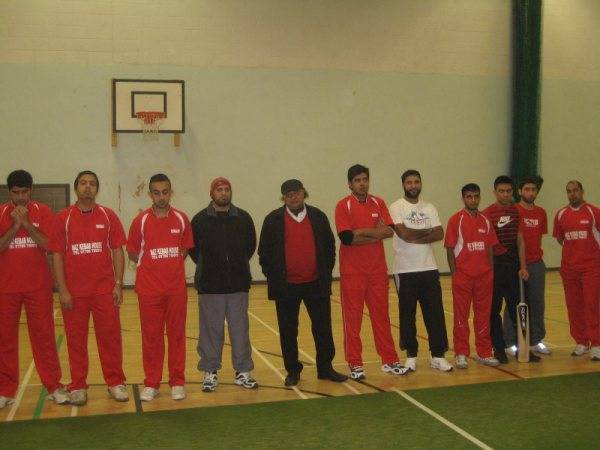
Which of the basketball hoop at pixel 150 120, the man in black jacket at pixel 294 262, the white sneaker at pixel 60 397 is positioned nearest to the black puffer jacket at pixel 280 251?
the man in black jacket at pixel 294 262

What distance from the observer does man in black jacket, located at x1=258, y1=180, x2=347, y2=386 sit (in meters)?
5.86

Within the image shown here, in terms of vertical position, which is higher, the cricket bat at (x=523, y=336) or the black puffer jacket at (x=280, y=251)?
the black puffer jacket at (x=280, y=251)

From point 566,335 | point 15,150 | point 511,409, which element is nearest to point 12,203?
point 511,409

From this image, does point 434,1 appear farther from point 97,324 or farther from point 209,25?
point 97,324

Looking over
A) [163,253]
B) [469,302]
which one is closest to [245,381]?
[163,253]

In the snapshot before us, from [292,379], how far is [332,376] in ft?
1.18

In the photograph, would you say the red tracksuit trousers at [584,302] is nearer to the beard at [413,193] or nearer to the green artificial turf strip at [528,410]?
the green artificial turf strip at [528,410]

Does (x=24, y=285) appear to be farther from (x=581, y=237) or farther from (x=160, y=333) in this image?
(x=581, y=237)

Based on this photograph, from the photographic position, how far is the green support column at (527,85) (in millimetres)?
13562

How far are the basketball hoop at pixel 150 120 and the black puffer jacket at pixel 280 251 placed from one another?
Result: 659cm

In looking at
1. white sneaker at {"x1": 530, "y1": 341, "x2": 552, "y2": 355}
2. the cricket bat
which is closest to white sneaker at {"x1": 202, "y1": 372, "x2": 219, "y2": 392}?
the cricket bat

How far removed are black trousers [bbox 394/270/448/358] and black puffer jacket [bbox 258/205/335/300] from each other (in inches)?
30.3

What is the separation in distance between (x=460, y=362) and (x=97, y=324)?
3.20 meters

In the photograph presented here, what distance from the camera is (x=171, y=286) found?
5500mm
